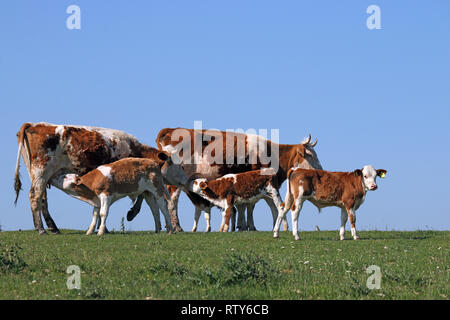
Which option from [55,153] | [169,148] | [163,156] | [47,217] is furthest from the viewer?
[169,148]

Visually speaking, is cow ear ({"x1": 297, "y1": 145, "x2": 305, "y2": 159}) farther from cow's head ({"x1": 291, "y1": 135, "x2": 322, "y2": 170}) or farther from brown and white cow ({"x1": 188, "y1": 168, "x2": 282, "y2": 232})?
brown and white cow ({"x1": 188, "y1": 168, "x2": 282, "y2": 232})

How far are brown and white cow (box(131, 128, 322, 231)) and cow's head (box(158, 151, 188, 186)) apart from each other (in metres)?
0.96

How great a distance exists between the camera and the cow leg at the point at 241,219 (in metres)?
23.8

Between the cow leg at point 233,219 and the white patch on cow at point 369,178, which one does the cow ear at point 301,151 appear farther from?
the white patch on cow at point 369,178

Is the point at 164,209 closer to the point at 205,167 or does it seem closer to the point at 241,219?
the point at 241,219

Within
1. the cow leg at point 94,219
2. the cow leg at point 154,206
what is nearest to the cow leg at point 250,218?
the cow leg at point 154,206

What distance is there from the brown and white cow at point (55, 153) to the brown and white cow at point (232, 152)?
2.61 meters

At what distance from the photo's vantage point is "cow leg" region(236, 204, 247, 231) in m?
23.8

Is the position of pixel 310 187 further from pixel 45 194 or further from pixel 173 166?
pixel 45 194

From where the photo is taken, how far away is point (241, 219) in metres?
23.9

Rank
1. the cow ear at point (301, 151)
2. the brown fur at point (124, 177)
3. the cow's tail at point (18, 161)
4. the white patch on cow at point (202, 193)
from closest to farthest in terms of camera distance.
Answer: the brown fur at point (124, 177) → the cow's tail at point (18, 161) → the white patch on cow at point (202, 193) → the cow ear at point (301, 151)

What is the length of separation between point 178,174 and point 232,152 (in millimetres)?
3231

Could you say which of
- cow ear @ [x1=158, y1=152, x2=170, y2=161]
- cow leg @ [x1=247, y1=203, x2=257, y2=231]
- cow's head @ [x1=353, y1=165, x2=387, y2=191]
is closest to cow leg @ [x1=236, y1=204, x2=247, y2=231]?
cow leg @ [x1=247, y1=203, x2=257, y2=231]

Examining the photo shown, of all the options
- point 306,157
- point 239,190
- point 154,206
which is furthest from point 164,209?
point 306,157
